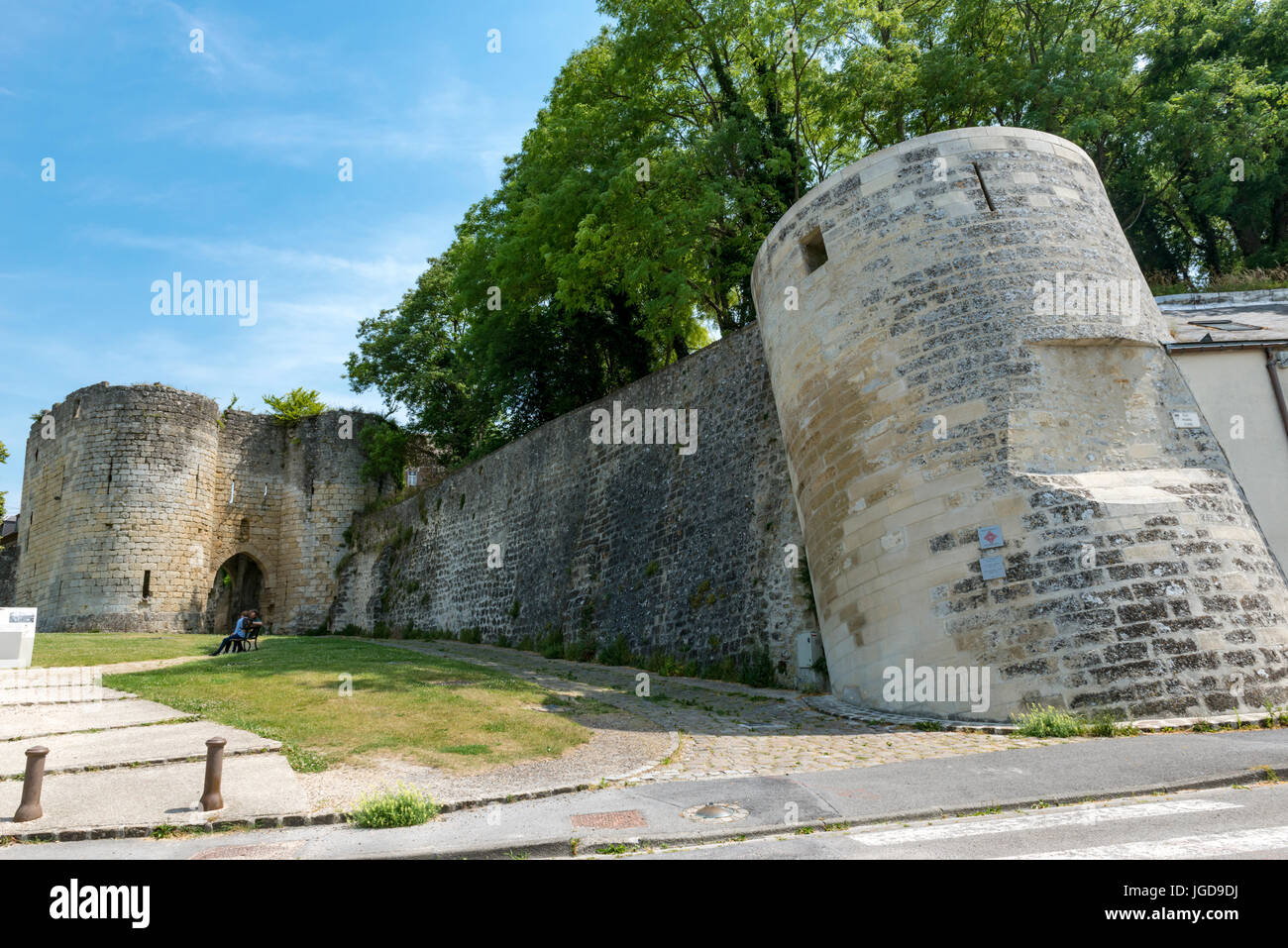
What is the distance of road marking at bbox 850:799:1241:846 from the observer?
4816mm

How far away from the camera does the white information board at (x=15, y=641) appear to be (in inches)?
555

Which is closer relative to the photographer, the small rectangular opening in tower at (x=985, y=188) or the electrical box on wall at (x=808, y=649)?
the small rectangular opening in tower at (x=985, y=188)

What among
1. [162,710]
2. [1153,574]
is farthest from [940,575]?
[162,710]

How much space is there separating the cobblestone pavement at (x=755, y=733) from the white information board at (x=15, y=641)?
9.07 meters

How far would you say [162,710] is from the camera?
9.55 metres

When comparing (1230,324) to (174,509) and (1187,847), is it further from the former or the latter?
(174,509)

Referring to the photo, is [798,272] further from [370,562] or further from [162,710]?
[370,562]

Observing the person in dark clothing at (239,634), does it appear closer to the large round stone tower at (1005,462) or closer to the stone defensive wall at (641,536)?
the stone defensive wall at (641,536)

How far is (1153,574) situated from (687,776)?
5.56 m

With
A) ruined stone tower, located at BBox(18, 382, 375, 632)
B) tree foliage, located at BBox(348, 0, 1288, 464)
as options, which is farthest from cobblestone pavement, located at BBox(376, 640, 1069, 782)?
ruined stone tower, located at BBox(18, 382, 375, 632)

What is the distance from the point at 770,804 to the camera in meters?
5.61

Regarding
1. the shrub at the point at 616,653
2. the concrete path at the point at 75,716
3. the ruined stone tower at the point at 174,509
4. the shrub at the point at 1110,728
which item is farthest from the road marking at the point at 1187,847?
the ruined stone tower at the point at 174,509

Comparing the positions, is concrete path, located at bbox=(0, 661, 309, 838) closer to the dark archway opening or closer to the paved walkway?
the paved walkway
